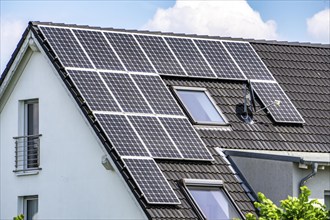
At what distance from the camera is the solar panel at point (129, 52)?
1222 inches

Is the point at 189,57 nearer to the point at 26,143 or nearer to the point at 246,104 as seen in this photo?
the point at 246,104

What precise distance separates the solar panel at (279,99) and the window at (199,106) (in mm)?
1424

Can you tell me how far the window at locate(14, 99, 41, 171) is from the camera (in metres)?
31.5

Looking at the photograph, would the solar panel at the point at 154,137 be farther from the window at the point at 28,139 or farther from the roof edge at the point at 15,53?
the roof edge at the point at 15,53

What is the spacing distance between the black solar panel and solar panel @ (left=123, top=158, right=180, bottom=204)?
113 centimetres

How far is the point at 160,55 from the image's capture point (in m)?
31.8

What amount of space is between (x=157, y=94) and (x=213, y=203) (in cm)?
316

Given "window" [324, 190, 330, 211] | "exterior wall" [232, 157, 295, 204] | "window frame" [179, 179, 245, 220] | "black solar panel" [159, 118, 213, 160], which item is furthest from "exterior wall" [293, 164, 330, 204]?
"black solar panel" [159, 118, 213, 160]

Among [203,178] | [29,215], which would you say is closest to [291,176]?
[203,178]

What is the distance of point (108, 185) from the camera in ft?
94.9

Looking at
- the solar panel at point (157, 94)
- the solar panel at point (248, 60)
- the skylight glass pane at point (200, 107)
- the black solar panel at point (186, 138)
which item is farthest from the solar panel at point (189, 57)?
the black solar panel at point (186, 138)

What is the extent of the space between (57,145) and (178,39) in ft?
14.3

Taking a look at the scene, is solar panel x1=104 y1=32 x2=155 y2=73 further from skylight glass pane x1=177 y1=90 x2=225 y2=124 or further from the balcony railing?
the balcony railing

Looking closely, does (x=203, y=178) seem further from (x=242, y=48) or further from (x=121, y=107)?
(x=242, y=48)
